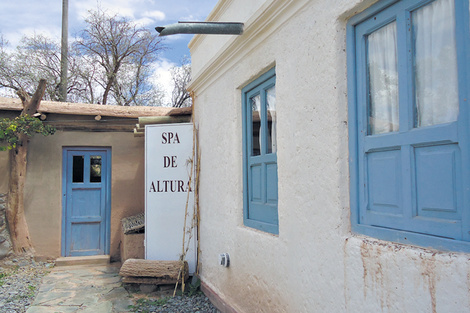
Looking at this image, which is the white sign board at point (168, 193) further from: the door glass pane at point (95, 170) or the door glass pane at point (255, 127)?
the door glass pane at point (95, 170)

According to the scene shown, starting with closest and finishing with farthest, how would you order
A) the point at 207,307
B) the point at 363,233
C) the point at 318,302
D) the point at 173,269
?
the point at 363,233, the point at 318,302, the point at 207,307, the point at 173,269

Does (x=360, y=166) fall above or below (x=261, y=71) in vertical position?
below

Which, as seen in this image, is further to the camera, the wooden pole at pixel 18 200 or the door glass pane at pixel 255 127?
the wooden pole at pixel 18 200

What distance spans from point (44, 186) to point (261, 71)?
527 cm

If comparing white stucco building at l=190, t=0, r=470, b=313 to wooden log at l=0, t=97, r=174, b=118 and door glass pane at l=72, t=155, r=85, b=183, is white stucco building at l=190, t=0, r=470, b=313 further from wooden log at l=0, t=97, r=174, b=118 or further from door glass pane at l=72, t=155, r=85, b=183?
door glass pane at l=72, t=155, r=85, b=183

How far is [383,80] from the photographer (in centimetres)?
250

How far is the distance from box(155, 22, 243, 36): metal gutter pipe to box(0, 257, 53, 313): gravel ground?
3713 millimetres

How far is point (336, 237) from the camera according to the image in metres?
2.76

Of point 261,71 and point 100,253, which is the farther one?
point 100,253

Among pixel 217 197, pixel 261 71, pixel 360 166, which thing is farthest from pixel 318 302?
pixel 217 197

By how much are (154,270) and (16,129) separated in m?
3.42

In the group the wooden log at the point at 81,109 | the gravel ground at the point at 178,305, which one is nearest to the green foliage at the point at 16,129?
the wooden log at the point at 81,109

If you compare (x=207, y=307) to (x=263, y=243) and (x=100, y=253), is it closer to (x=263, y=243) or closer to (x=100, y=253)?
(x=263, y=243)

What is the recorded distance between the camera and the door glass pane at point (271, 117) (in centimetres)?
400
